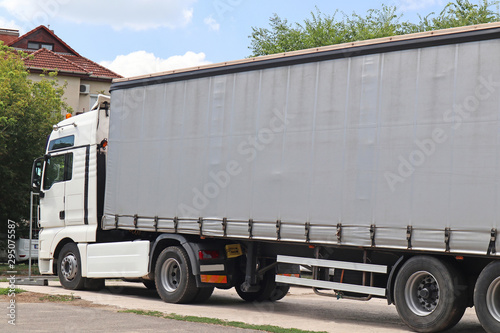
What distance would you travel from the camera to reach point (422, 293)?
31.1ft

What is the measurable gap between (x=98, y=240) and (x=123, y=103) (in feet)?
9.10

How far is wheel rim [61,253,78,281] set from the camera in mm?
14680

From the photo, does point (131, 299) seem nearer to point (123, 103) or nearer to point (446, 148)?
point (123, 103)

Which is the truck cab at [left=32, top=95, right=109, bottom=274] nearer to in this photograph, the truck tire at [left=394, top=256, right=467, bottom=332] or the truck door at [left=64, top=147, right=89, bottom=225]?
the truck door at [left=64, top=147, right=89, bottom=225]

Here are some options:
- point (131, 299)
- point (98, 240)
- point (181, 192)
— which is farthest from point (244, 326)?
point (98, 240)

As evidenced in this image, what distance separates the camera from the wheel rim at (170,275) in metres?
12.7

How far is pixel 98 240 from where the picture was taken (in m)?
14.2

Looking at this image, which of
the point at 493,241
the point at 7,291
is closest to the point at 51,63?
the point at 7,291

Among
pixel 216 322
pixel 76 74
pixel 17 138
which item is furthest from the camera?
pixel 76 74

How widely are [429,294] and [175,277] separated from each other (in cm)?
500

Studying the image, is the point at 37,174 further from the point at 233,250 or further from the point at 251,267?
the point at 251,267

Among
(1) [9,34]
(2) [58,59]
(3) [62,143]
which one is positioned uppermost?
(1) [9,34]

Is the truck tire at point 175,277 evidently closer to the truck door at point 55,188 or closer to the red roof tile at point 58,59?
the truck door at point 55,188

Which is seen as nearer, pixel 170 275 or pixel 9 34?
pixel 170 275
